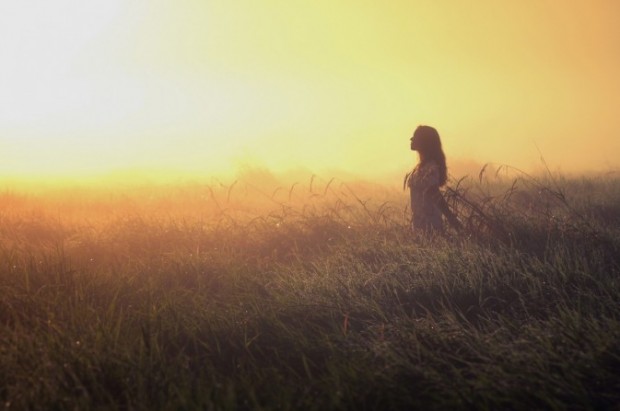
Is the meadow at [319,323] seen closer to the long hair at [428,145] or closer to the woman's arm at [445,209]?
the woman's arm at [445,209]

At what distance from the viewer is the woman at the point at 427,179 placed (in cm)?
616

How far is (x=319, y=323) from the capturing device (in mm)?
3547

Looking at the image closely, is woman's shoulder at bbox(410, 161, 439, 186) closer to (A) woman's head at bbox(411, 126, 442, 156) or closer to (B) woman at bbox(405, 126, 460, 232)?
(B) woman at bbox(405, 126, 460, 232)

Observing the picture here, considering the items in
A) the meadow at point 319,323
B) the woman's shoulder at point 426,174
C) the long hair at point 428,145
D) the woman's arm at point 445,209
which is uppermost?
the long hair at point 428,145

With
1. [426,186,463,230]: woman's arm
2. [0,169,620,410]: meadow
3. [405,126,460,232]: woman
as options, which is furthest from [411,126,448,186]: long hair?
[0,169,620,410]: meadow

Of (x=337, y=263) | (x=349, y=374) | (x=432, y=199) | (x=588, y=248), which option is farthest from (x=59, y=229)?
(x=588, y=248)

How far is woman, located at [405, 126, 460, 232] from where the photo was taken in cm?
616

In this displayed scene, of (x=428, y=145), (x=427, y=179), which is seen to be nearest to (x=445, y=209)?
(x=427, y=179)

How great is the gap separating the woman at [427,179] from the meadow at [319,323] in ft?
1.24

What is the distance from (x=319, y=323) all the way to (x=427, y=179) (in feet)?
10.3

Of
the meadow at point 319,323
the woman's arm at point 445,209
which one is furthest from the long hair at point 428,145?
the meadow at point 319,323

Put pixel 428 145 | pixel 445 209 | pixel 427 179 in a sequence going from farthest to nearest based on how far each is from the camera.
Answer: pixel 428 145
pixel 427 179
pixel 445 209

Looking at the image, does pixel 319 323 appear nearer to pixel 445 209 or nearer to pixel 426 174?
pixel 445 209

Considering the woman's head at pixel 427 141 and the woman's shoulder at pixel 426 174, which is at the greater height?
the woman's head at pixel 427 141
